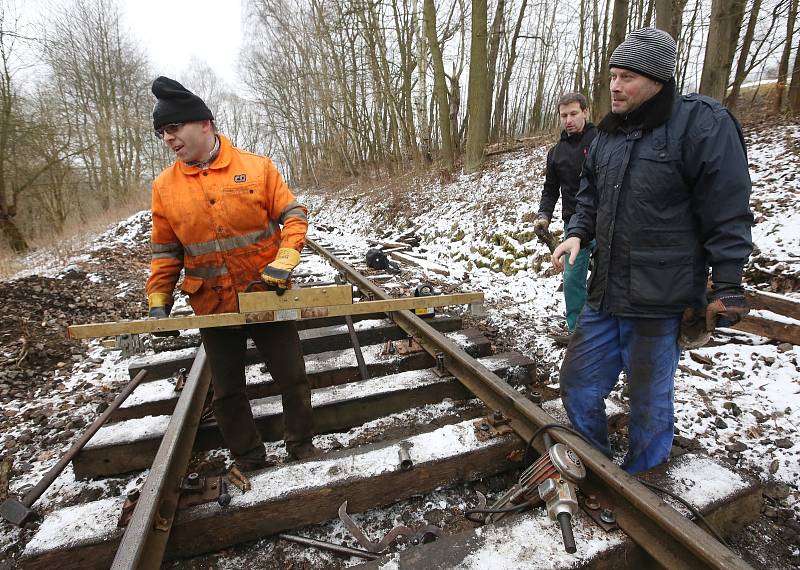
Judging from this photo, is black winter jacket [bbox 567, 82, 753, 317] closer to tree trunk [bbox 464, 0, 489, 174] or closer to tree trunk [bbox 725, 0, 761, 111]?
tree trunk [bbox 464, 0, 489, 174]

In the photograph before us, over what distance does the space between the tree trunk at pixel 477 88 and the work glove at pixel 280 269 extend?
10082mm

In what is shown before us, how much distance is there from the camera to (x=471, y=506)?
2.23 m

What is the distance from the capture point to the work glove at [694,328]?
197cm

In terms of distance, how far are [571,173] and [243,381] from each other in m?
3.28

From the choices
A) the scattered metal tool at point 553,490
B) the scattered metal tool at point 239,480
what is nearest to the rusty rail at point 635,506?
the scattered metal tool at point 553,490

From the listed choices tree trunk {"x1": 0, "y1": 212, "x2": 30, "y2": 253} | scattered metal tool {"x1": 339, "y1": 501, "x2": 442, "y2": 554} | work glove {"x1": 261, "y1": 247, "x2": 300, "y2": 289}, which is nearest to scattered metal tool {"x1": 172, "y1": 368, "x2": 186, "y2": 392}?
work glove {"x1": 261, "y1": 247, "x2": 300, "y2": 289}

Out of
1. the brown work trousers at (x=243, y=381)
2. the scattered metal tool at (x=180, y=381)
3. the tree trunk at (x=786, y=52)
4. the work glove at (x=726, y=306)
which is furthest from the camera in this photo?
the tree trunk at (x=786, y=52)

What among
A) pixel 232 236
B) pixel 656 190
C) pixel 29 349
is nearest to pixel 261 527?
pixel 232 236

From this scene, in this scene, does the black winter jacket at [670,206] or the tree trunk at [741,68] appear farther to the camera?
the tree trunk at [741,68]

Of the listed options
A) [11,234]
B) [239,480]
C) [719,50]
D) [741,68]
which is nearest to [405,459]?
[239,480]

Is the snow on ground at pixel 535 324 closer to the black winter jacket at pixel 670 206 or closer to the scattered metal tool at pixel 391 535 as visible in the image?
the scattered metal tool at pixel 391 535

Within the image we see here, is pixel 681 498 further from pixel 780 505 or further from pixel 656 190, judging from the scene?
pixel 656 190

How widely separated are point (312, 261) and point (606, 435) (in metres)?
6.54

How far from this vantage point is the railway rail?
5.51 ft
